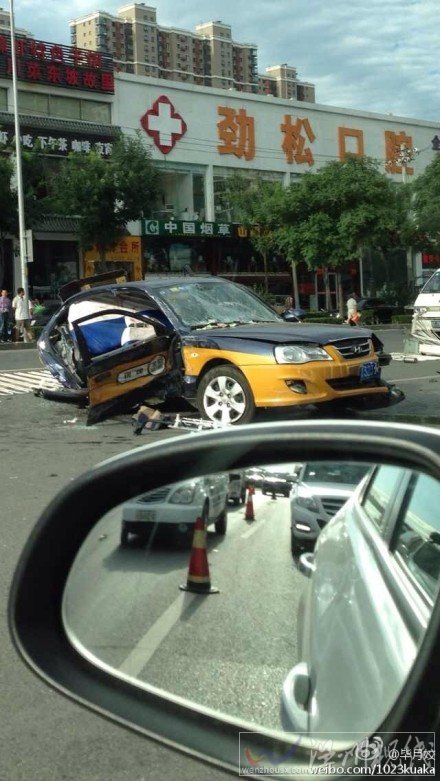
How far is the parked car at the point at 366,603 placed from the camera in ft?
5.03

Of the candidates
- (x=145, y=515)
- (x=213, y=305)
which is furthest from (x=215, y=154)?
(x=145, y=515)

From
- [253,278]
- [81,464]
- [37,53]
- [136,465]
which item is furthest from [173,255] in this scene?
[136,465]

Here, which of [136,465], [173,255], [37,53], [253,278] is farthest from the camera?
[253,278]

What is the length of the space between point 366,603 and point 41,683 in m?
2.34

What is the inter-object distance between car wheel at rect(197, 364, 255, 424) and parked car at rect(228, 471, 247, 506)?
26.0 ft

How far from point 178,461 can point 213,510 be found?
0.11 m

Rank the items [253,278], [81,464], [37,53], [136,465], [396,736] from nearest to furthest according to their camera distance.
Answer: [396,736]
[136,465]
[81,464]
[37,53]
[253,278]

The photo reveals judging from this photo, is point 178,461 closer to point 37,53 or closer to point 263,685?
point 263,685

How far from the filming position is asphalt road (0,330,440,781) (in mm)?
3092

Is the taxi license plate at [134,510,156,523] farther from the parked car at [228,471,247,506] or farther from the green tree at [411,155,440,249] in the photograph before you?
the green tree at [411,155,440,249]

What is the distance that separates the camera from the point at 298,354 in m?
9.45

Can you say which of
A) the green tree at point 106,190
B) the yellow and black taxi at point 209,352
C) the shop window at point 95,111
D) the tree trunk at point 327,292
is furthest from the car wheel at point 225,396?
the tree trunk at point 327,292

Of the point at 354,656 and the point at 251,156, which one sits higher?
the point at 251,156

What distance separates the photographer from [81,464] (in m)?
8.84
